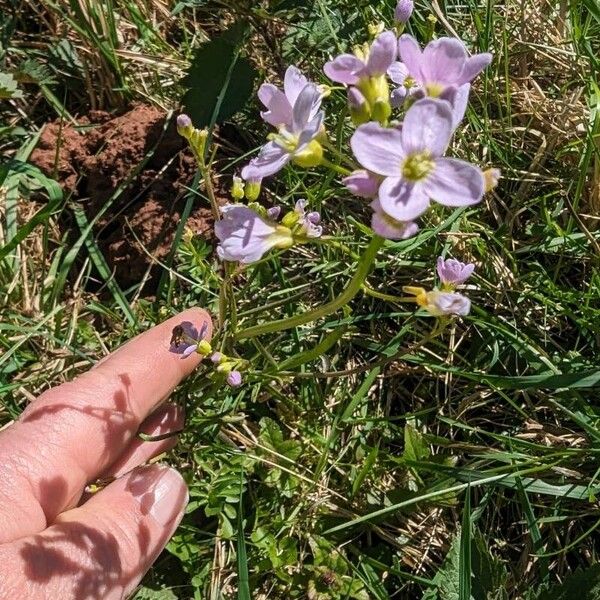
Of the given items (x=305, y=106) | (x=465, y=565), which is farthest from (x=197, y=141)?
(x=465, y=565)

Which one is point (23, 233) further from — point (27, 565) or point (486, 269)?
point (486, 269)

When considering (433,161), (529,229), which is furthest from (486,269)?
(433,161)

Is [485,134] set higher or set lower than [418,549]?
higher

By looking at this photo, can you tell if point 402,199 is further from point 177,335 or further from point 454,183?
point 177,335

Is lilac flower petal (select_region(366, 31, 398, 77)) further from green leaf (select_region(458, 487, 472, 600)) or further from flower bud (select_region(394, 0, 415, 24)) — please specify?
green leaf (select_region(458, 487, 472, 600))

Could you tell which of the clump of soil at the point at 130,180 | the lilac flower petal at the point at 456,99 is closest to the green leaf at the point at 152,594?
the clump of soil at the point at 130,180

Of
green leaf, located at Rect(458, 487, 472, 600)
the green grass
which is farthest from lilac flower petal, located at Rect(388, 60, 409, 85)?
green leaf, located at Rect(458, 487, 472, 600)

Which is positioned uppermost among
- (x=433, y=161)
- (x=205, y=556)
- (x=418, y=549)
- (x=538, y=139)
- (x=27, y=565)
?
(x=433, y=161)
